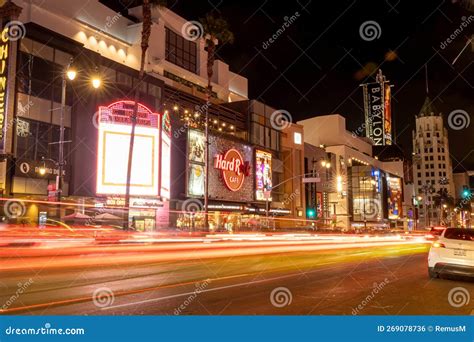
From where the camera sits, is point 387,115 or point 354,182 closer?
point 354,182

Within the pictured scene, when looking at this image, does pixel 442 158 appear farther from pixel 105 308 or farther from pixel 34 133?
pixel 105 308

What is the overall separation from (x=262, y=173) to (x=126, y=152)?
2312 centimetres

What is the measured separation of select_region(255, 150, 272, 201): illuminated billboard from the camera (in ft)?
187

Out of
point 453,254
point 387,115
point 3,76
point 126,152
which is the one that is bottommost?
point 453,254

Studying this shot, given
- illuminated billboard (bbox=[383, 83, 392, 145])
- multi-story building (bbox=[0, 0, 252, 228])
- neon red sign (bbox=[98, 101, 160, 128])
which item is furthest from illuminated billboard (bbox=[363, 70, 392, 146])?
neon red sign (bbox=[98, 101, 160, 128])

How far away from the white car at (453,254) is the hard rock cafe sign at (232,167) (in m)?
37.0

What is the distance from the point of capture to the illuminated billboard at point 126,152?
3750cm

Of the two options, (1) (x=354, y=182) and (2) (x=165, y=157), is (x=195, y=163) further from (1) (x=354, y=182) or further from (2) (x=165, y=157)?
(1) (x=354, y=182)

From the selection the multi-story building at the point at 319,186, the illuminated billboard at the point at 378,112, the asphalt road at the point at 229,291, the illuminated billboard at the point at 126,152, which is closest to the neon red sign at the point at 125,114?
the illuminated billboard at the point at 126,152

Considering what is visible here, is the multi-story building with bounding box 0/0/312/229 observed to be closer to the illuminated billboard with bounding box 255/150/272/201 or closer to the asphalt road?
the illuminated billboard with bounding box 255/150/272/201

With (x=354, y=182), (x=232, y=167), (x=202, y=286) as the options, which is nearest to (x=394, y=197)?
(x=354, y=182)

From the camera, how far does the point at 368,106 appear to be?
140 metres

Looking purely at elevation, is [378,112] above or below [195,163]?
above

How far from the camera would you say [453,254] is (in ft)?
44.2
